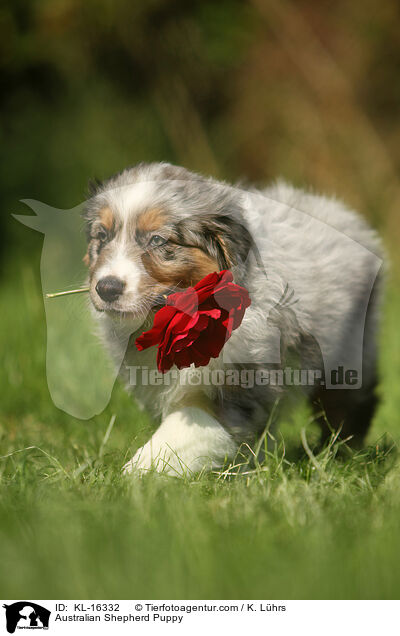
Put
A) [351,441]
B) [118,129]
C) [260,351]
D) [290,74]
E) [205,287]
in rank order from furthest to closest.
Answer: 1. [290,74]
2. [118,129]
3. [351,441]
4. [260,351]
5. [205,287]

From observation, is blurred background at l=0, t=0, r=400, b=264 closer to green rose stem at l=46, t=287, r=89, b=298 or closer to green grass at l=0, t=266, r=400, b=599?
green rose stem at l=46, t=287, r=89, b=298

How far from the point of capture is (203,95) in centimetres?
646

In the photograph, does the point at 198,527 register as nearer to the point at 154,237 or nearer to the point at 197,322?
the point at 197,322

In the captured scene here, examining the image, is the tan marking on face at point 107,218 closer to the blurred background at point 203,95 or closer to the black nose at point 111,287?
the black nose at point 111,287

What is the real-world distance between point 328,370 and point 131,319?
898mm

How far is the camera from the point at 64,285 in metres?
2.60

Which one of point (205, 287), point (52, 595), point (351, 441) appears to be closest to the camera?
point (52, 595)

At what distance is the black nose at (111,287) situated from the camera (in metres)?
2.29

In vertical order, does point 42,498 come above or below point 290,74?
below

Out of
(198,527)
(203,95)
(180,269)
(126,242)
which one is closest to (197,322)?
(180,269)

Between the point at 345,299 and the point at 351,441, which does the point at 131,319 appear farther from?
the point at 351,441

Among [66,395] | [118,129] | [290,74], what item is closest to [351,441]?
[66,395]
